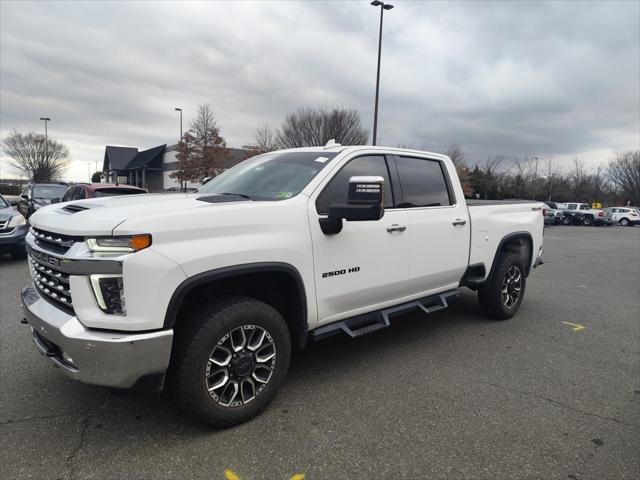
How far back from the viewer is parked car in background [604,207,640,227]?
3731 cm

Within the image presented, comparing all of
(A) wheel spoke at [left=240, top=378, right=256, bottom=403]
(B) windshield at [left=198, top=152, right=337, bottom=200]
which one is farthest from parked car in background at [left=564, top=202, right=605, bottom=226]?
(A) wheel spoke at [left=240, top=378, right=256, bottom=403]

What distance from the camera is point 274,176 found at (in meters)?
3.59

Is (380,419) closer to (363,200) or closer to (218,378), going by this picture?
(218,378)

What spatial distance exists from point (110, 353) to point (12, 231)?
313 inches

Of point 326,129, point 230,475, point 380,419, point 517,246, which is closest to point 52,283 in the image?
point 230,475

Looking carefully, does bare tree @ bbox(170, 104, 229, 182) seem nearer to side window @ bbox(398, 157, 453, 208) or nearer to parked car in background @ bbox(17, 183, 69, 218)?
parked car in background @ bbox(17, 183, 69, 218)

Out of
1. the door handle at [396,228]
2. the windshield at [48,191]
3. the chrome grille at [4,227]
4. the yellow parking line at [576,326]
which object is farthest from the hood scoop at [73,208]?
the windshield at [48,191]

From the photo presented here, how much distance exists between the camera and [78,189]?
1024cm

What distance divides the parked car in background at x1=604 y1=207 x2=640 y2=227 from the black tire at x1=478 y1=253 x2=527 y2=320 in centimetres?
3861

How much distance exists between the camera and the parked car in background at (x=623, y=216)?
122 ft

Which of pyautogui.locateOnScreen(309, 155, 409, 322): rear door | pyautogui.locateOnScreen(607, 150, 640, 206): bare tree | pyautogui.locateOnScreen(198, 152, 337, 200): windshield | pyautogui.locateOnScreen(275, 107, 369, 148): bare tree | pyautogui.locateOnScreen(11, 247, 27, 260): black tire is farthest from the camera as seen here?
pyautogui.locateOnScreen(607, 150, 640, 206): bare tree

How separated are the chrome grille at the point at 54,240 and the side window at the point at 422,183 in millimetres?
2601

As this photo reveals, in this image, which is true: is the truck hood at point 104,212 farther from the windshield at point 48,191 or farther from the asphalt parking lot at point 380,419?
the windshield at point 48,191

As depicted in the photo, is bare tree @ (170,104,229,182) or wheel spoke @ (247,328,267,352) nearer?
wheel spoke @ (247,328,267,352)
